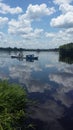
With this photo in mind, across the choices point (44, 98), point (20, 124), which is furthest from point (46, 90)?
point (20, 124)

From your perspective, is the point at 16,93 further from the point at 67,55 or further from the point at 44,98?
the point at 67,55

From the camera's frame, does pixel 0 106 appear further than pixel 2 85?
No

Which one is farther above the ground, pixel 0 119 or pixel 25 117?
pixel 0 119

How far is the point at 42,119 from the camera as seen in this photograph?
92.8 ft

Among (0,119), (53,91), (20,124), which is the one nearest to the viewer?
(0,119)

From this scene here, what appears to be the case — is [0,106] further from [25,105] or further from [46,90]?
[46,90]

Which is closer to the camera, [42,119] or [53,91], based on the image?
[42,119]

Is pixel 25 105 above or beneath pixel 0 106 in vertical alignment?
beneath

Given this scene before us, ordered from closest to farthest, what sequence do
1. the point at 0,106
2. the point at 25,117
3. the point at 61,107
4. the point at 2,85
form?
the point at 0,106, the point at 25,117, the point at 2,85, the point at 61,107

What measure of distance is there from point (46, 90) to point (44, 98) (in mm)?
7101

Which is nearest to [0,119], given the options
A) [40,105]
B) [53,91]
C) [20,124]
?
[20,124]

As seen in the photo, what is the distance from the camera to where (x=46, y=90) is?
45969 mm

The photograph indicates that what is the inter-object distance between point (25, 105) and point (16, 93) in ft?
9.54

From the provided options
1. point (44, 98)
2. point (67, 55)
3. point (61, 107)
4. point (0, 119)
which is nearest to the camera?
point (0, 119)
